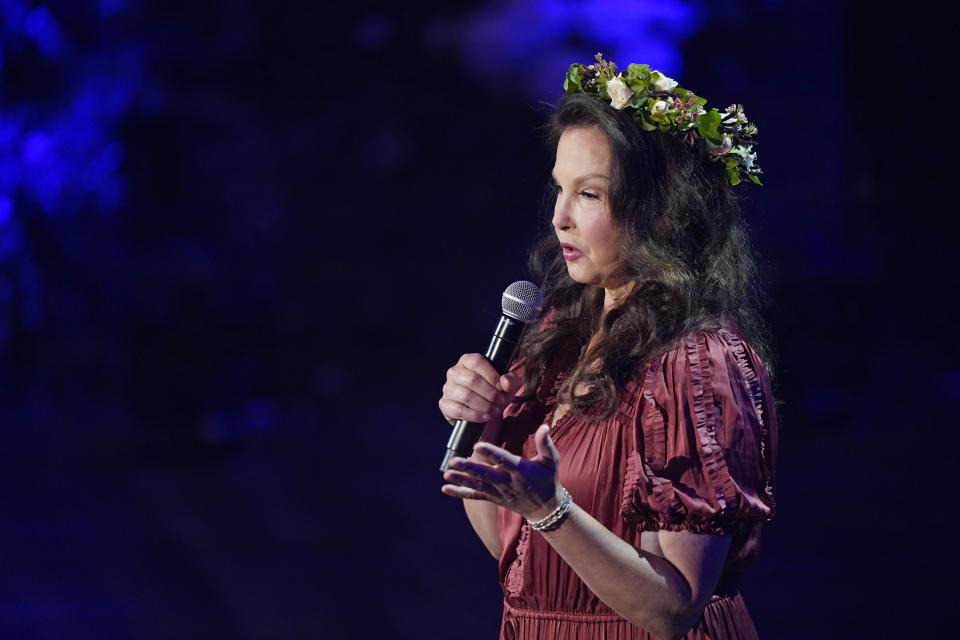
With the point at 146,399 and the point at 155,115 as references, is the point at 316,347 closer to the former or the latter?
the point at 146,399

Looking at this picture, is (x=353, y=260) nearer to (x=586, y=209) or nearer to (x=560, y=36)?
(x=560, y=36)

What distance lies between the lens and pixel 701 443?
4.03 feet

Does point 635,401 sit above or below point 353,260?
below

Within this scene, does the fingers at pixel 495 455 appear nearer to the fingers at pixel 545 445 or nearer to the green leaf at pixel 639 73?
the fingers at pixel 545 445

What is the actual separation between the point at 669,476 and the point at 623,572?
5.7 inches

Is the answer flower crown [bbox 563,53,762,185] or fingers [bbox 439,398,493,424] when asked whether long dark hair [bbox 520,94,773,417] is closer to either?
flower crown [bbox 563,53,762,185]

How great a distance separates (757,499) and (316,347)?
731 cm

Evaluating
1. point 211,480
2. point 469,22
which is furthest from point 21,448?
point 469,22

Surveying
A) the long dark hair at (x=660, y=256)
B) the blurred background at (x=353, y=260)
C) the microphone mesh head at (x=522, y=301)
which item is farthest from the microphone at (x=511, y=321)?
the blurred background at (x=353, y=260)

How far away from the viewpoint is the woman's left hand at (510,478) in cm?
109

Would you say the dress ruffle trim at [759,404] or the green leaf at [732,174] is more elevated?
the green leaf at [732,174]

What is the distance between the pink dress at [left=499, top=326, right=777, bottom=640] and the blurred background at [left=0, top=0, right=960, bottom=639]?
2565 mm

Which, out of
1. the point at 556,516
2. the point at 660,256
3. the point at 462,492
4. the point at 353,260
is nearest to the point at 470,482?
the point at 462,492

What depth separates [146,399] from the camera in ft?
23.0
